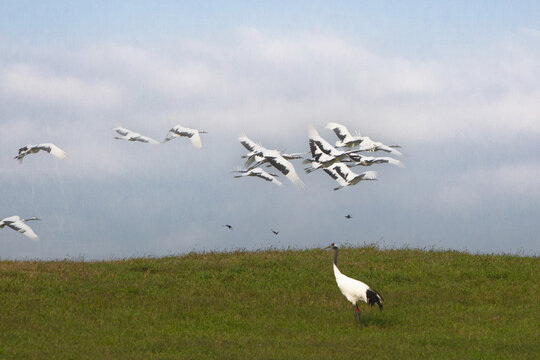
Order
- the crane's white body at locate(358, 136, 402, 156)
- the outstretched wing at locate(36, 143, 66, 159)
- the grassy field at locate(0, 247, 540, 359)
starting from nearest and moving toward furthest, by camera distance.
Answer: the grassy field at locate(0, 247, 540, 359)
the outstretched wing at locate(36, 143, 66, 159)
the crane's white body at locate(358, 136, 402, 156)

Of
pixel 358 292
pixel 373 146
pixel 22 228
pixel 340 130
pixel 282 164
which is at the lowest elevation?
pixel 358 292

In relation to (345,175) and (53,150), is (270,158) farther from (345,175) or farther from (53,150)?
(53,150)

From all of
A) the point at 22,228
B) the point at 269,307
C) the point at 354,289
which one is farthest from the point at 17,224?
the point at 354,289

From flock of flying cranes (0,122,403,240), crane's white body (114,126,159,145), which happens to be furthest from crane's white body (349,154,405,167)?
crane's white body (114,126,159,145)

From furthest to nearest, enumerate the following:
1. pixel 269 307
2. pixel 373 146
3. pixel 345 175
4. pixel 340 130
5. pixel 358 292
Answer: pixel 340 130 < pixel 373 146 < pixel 345 175 < pixel 269 307 < pixel 358 292

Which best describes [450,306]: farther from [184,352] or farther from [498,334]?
[184,352]

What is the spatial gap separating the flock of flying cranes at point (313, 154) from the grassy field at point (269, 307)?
121 inches

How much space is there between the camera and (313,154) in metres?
23.0

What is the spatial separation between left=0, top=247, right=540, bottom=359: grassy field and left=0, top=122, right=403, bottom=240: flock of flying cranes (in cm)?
308

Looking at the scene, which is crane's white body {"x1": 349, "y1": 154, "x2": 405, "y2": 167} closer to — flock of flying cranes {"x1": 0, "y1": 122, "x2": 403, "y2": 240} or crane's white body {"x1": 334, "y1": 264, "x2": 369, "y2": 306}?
flock of flying cranes {"x1": 0, "y1": 122, "x2": 403, "y2": 240}

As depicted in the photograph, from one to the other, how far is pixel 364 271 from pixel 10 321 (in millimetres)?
11232

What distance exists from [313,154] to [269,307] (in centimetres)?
685

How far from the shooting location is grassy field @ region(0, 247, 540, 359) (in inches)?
539

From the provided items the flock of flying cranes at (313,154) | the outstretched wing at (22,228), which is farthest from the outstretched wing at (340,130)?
the outstretched wing at (22,228)
